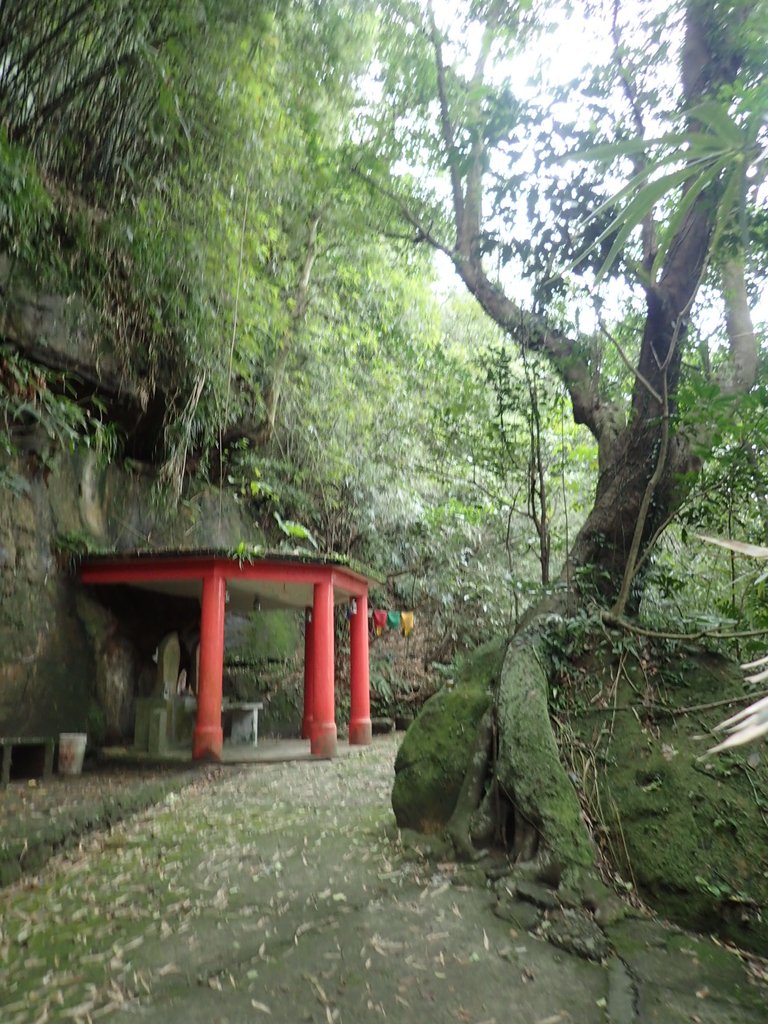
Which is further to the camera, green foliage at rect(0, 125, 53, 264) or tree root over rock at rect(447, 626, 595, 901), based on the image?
green foliage at rect(0, 125, 53, 264)

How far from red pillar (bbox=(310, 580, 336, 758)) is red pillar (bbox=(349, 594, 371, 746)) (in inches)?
55.3

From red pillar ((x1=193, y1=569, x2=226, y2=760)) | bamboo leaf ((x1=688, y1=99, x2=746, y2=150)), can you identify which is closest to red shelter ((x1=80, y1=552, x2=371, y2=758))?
red pillar ((x1=193, y1=569, x2=226, y2=760))

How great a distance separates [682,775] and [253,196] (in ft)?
28.0

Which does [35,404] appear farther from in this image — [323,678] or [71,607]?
[323,678]

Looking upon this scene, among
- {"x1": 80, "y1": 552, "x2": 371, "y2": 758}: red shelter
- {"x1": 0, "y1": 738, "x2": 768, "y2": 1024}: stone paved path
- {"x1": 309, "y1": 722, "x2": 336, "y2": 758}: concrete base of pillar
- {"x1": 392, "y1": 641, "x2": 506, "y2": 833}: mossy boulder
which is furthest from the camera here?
{"x1": 309, "y1": 722, "x2": 336, "y2": 758}: concrete base of pillar

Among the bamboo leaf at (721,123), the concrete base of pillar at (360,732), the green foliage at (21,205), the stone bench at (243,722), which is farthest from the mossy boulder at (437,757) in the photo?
the green foliage at (21,205)

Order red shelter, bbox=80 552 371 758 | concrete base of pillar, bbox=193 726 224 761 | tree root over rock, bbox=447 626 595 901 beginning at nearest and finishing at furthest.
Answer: tree root over rock, bbox=447 626 595 901 < concrete base of pillar, bbox=193 726 224 761 < red shelter, bbox=80 552 371 758

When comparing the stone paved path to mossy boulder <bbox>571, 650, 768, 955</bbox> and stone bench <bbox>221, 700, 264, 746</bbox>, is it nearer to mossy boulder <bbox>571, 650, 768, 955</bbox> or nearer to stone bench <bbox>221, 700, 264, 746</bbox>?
mossy boulder <bbox>571, 650, 768, 955</bbox>

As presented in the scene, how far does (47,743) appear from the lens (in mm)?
6969

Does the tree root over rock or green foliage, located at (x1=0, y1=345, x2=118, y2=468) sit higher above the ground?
green foliage, located at (x1=0, y1=345, x2=118, y2=468)

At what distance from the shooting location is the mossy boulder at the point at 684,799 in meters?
3.14

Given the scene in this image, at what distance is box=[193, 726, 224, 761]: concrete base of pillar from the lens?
7.70 m

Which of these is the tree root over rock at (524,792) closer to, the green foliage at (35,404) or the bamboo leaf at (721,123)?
the bamboo leaf at (721,123)

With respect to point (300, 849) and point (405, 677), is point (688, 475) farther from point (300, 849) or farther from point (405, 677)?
point (405, 677)
